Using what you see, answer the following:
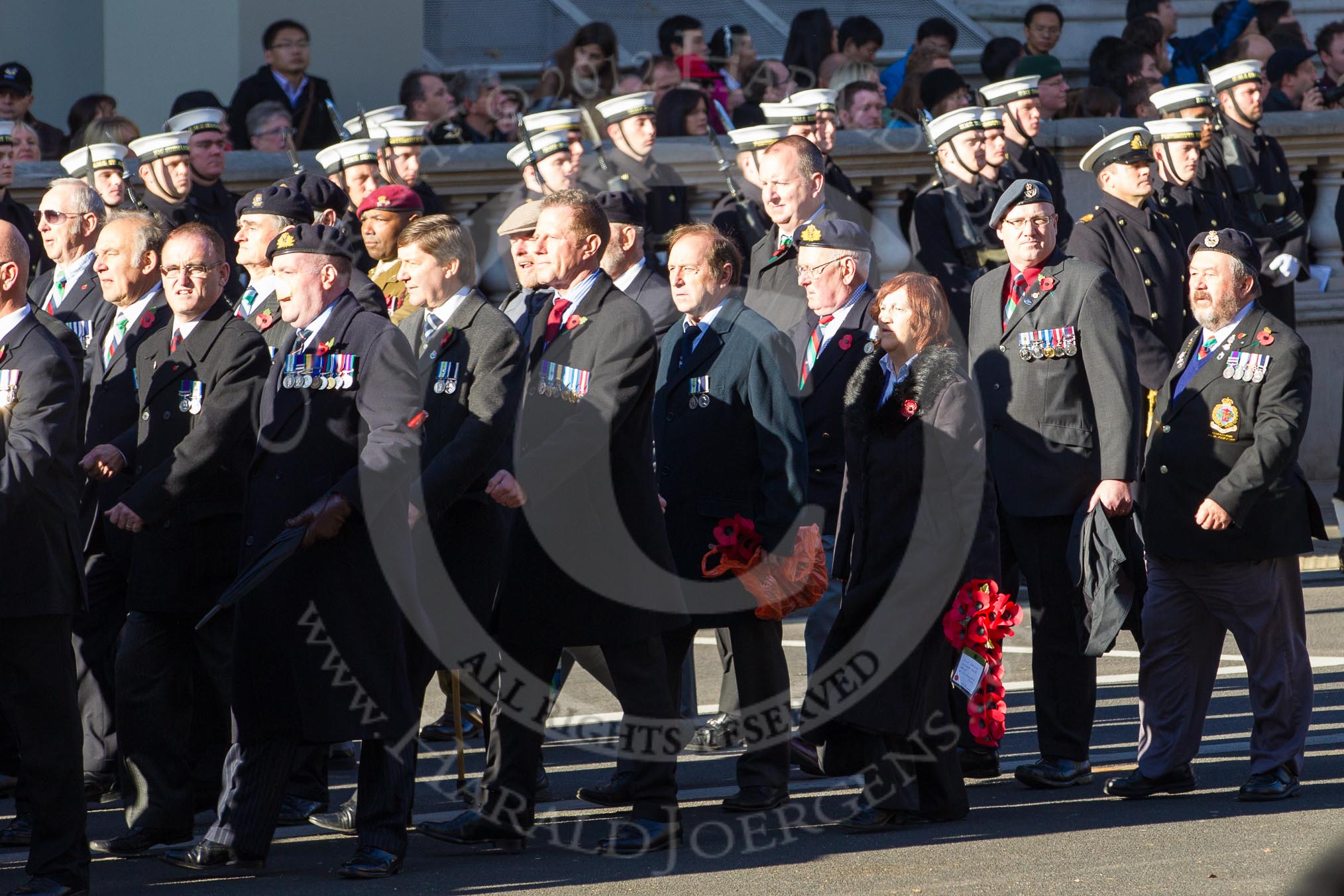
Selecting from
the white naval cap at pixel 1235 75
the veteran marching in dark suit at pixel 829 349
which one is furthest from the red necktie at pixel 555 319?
the white naval cap at pixel 1235 75

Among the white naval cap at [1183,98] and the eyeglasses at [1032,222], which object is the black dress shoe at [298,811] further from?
the white naval cap at [1183,98]

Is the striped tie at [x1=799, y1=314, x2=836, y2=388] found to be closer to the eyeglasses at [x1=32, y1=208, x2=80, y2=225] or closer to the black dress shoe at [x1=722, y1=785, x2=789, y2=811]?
the black dress shoe at [x1=722, y1=785, x2=789, y2=811]

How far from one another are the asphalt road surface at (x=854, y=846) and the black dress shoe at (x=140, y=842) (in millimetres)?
53

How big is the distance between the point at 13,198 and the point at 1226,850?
22.6 feet

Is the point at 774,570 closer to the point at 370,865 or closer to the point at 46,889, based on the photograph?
the point at 370,865

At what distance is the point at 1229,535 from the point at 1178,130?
4.30m

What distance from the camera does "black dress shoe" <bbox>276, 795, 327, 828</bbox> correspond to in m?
7.01

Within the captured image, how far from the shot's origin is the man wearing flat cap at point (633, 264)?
8117 mm

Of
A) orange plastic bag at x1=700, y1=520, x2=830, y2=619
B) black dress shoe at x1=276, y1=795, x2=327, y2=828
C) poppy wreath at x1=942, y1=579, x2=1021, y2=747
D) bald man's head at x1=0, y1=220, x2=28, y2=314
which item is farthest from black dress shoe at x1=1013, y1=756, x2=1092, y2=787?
bald man's head at x1=0, y1=220, x2=28, y2=314

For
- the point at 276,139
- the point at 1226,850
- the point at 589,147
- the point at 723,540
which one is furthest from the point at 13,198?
the point at 1226,850

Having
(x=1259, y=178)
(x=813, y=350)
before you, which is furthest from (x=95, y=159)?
(x=1259, y=178)

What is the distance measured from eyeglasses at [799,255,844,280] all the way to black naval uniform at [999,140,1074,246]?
3973 mm

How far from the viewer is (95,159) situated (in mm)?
9695

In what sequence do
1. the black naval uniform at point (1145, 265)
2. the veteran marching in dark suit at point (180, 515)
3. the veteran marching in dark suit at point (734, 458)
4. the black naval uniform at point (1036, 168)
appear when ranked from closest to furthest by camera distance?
the veteran marching in dark suit at point (180, 515) < the veteran marching in dark suit at point (734, 458) < the black naval uniform at point (1145, 265) < the black naval uniform at point (1036, 168)
